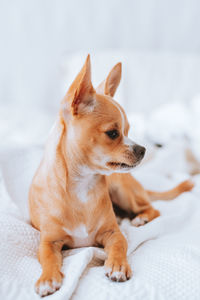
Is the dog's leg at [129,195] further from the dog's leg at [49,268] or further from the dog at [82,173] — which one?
the dog's leg at [49,268]

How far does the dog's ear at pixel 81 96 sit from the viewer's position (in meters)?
0.89

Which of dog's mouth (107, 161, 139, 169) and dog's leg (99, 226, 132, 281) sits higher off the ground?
dog's mouth (107, 161, 139, 169)

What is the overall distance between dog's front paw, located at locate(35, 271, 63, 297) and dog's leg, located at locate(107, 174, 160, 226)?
1.82ft

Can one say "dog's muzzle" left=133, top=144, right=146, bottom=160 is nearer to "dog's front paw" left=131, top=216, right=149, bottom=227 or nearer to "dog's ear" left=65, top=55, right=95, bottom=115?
"dog's ear" left=65, top=55, right=95, bottom=115

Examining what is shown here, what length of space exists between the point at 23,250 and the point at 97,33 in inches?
96.9

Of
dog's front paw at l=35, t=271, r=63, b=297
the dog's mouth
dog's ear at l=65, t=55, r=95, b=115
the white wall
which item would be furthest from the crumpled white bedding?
the white wall

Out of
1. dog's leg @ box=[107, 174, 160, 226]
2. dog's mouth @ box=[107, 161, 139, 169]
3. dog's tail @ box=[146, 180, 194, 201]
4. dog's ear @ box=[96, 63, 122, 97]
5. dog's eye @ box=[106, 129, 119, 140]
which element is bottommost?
dog's tail @ box=[146, 180, 194, 201]

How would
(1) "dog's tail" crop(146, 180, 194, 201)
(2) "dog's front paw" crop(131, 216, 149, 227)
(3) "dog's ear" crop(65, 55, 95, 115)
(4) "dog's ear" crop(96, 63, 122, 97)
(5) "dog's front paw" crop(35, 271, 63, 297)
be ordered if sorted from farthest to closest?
(1) "dog's tail" crop(146, 180, 194, 201) → (2) "dog's front paw" crop(131, 216, 149, 227) → (4) "dog's ear" crop(96, 63, 122, 97) → (3) "dog's ear" crop(65, 55, 95, 115) → (5) "dog's front paw" crop(35, 271, 63, 297)

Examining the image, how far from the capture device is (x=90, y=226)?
999 mm

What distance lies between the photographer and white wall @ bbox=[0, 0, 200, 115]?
2871 millimetres

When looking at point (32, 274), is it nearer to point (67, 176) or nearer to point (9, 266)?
point (9, 266)

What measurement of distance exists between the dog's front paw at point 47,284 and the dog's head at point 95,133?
12.7 inches

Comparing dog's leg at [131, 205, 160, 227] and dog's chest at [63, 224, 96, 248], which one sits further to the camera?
dog's leg at [131, 205, 160, 227]

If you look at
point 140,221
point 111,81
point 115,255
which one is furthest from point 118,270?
point 111,81
